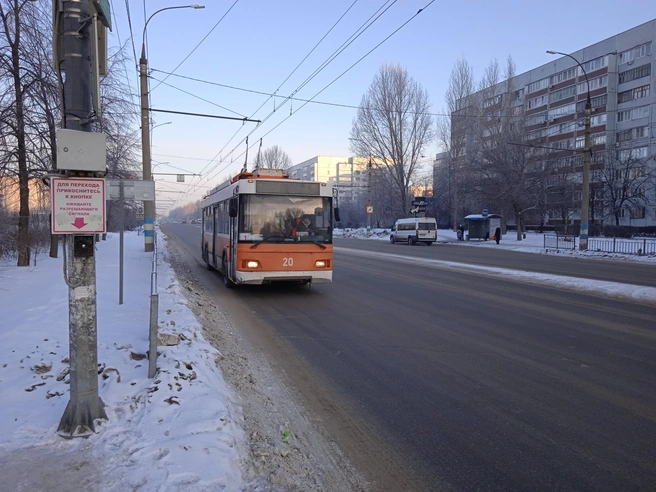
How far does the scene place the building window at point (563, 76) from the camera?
7106 cm

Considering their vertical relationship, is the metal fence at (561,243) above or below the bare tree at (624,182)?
below

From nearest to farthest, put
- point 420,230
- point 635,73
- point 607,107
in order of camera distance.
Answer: point 420,230 < point 635,73 < point 607,107

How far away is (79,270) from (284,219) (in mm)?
7888

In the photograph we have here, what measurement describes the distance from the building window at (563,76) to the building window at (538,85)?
94cm

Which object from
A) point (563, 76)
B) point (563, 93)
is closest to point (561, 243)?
point (563, 93)

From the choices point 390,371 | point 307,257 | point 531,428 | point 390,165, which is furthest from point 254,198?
point 390,165

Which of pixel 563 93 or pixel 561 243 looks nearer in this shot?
pixel 561 243

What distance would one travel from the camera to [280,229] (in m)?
11.9

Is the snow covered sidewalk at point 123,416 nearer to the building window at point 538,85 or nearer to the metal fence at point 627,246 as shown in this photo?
the metal fence at point 627,246

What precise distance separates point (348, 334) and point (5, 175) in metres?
13.5

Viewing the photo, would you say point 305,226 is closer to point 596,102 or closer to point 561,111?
point 596,102

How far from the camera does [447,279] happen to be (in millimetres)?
16094

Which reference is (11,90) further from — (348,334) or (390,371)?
(390,371)

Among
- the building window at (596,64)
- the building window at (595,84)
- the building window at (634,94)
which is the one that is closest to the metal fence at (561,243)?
the building window at (634,94)
